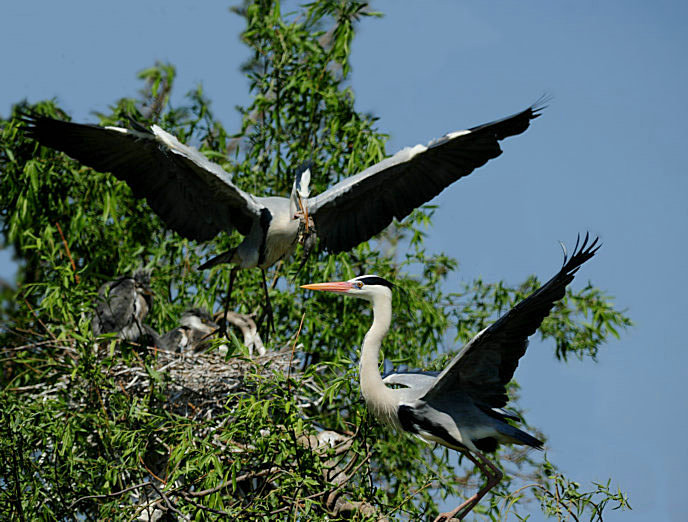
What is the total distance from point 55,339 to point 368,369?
1.87 metres

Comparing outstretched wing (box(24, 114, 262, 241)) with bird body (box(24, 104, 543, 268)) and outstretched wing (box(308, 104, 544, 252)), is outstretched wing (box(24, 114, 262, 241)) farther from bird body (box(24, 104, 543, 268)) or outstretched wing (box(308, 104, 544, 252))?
outstretched wing (box(308, 104, 544, 252))

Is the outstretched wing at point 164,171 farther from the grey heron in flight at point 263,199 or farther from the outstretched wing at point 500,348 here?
the outstretched wing at point 500,348

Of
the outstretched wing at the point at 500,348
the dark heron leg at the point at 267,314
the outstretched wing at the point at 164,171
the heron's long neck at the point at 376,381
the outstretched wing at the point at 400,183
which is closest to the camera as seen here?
the outstretched wing at the point at 500,348

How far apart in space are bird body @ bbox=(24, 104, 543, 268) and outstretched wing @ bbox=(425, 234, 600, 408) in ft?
5.66

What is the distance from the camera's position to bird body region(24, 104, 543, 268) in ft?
16.5

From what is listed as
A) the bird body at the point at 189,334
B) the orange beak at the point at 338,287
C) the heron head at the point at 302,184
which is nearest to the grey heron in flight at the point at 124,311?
the bird body at the point at 189,334

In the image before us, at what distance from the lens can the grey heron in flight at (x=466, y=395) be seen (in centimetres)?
354

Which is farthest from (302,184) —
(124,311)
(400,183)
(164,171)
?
(124,311)

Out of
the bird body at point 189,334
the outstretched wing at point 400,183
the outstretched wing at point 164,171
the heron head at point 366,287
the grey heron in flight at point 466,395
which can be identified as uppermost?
the outstretched wing at point 400,183

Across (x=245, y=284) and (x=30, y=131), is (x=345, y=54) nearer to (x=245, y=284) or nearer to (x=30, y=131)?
(x=245, y=284)

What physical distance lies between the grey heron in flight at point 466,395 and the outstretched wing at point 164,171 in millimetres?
1753

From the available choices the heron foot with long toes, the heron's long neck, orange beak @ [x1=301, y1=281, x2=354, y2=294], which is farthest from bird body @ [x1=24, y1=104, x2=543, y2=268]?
the heron's long neck

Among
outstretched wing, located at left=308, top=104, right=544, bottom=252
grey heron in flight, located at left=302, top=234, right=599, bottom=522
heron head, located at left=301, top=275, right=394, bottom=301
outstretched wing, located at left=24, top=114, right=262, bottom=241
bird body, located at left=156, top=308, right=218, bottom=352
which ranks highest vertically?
outstretched wing, located at left=308, top=104, right=544, bottom=252

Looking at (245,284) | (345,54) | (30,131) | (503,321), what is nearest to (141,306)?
(245,284)
